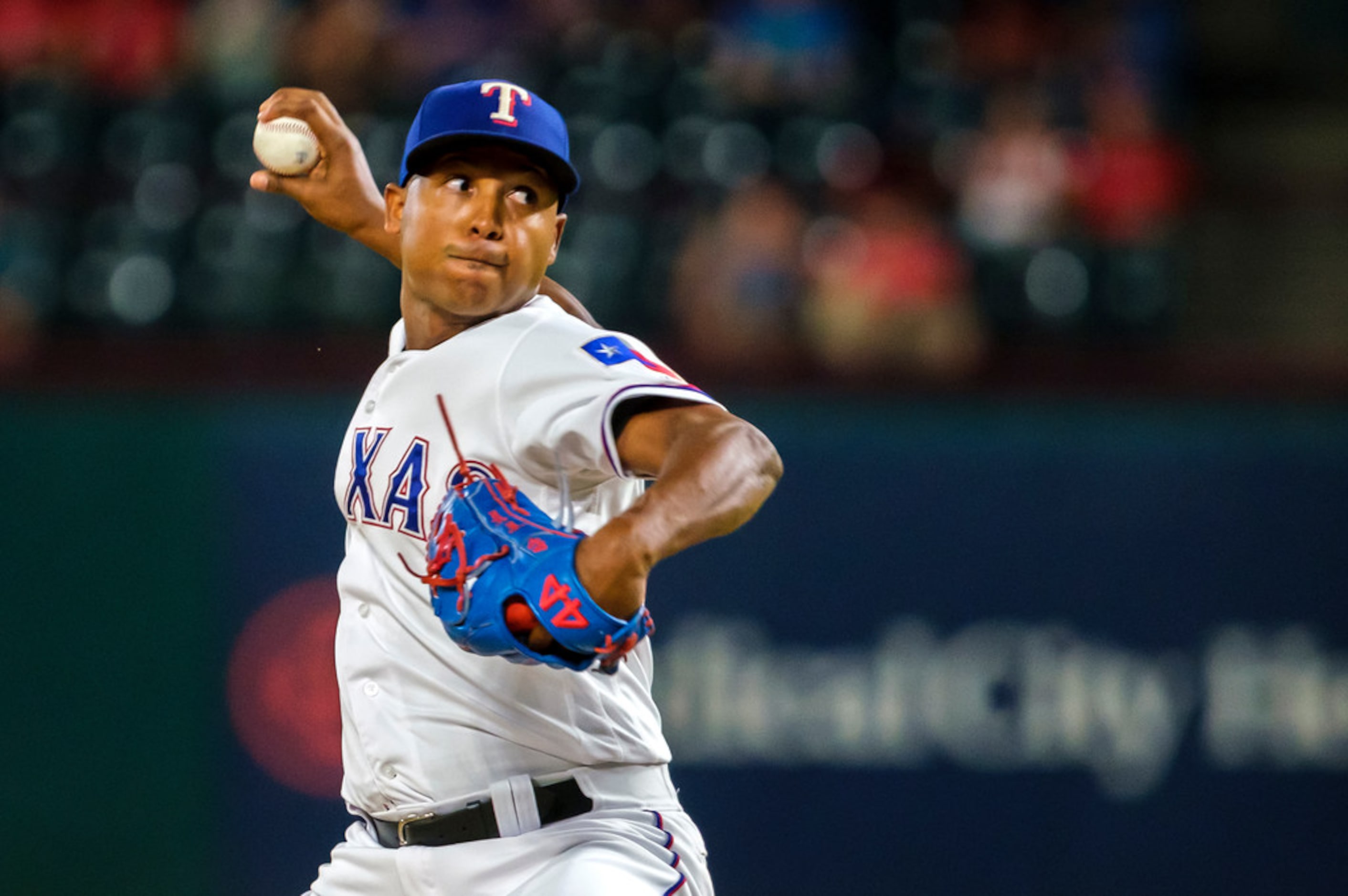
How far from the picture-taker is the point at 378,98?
7.76 metres

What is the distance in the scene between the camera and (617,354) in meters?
2.54

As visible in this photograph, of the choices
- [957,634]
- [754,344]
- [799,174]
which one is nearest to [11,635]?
[754,344]

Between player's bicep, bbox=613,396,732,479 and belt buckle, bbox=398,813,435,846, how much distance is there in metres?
0.71

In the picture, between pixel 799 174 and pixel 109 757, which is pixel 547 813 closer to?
pixel 109 757

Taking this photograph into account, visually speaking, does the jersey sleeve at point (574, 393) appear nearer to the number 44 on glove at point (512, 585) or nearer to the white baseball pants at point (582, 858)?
the number 44 on glove at point (512, 585)

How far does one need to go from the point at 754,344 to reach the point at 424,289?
12.3 feet

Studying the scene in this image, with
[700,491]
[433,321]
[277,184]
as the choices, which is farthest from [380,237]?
[700,491]

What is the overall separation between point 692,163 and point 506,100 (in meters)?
5.09

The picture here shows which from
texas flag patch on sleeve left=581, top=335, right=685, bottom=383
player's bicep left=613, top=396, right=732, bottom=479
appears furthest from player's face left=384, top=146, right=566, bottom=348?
player's bicep left=613, top=396, right=732, bottom=479

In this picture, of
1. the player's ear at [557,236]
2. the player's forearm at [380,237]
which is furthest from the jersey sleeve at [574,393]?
the player's forearm at [380,237]

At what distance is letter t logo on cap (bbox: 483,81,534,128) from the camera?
272 centimetres

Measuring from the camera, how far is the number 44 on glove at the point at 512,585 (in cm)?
213

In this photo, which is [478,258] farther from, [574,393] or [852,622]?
[852,622]

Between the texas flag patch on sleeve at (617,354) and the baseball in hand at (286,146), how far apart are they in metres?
1.20
